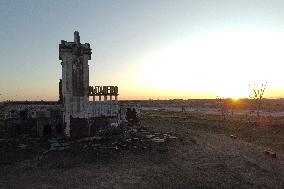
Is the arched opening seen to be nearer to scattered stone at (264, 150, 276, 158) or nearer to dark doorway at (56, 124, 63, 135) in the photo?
dark doorway at (56, 124, 63, 135)

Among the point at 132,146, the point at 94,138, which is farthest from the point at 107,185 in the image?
the point at 94,138

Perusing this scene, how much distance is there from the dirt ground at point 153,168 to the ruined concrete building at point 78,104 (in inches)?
190

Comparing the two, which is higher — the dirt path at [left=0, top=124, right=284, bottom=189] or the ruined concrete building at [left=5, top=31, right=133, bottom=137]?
the ruined concrete building at [left=5, top=31, right=133, bottom=137]

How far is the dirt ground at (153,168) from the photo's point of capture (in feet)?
60.5

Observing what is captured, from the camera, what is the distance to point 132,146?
27891 mm

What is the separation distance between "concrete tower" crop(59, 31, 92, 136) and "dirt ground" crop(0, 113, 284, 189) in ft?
17.5

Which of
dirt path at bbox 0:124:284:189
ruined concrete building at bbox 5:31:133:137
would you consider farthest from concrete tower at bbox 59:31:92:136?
dirt path at bbox 0:124:284:189

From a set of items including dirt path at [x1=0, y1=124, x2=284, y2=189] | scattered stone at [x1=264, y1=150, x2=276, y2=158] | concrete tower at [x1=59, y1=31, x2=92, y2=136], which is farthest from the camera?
concrete tower at [x1=59, y1=31, x2=92, y2=136]

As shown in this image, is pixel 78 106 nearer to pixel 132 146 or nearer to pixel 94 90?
pixel 94 90

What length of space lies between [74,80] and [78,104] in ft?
7.67

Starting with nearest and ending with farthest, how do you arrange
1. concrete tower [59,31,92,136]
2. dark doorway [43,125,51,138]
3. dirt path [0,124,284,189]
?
dirt path [0,124,284,189], concrete tower [59,31,92,136], dark doorway [43,125,51,138]

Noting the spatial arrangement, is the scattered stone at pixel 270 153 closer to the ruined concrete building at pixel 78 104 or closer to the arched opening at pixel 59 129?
the ruined concrete building at pixel 78 104

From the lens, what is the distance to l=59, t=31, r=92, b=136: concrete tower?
102ft

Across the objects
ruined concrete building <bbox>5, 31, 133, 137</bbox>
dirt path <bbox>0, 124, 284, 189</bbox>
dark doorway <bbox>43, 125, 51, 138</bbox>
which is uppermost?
ruined concrete building <bbox>5, 31, 133, 137</bbox>
